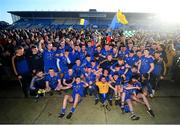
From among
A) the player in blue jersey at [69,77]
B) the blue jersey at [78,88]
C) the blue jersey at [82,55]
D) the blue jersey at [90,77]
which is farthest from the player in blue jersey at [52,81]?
the blue jersey at [82,55]

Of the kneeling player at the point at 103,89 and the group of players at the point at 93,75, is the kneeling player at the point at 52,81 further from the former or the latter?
the kneeling player at the point at 103,89

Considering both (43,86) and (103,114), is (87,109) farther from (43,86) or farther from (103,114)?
(43,86)

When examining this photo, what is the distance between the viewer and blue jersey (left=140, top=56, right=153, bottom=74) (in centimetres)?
910

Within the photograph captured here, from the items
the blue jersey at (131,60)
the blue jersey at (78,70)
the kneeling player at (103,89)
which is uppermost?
the blue jersey at (131,60)

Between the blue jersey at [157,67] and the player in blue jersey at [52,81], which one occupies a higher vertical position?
the blue jersey at [157,67]

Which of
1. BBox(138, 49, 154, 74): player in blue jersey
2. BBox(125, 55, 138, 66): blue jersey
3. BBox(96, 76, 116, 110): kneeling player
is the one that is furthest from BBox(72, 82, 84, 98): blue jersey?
BBox(125, 55, 138, 66): blue jersey

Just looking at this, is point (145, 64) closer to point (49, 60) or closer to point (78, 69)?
point (78, 69)

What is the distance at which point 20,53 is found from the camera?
866cm

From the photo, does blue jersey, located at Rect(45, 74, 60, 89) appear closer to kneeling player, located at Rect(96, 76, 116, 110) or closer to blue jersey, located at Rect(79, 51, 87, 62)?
blue jersey, located at Rect(79, 51, 87, 62)

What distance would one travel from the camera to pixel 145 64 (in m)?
9.17

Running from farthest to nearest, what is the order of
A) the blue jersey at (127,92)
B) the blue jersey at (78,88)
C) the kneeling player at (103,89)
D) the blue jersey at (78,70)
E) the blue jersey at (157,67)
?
the blue jersey at (78,70)
the blue jersey at (157,67)
the kneeling player at (103,89)
the blue jersey at (78,88)
the blue jersey at (127,92)

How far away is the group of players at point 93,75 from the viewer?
26.5 feet

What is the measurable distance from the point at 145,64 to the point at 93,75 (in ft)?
7.19

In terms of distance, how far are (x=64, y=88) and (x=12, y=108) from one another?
211 cm
